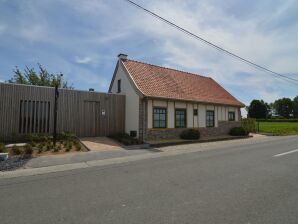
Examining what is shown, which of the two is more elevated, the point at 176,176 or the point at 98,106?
the point at 98,106

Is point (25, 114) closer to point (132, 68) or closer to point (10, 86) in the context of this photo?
point (10, 86)

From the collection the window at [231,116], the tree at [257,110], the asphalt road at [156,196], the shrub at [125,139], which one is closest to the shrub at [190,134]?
the shrub at [125,139]

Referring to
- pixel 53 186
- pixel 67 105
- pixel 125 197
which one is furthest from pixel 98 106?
pixel 125 197

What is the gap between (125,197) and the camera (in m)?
4.91

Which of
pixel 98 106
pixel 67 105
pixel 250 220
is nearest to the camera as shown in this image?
pixel 250 220

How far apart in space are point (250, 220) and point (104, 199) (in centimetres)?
268

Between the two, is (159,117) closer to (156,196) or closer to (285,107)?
(156,196)

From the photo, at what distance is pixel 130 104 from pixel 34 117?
20.9ft

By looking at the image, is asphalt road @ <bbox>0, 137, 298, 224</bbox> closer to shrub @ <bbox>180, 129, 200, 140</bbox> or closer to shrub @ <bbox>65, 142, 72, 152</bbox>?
shrub @ <bbox>65, 142, 72, 152</bbox>

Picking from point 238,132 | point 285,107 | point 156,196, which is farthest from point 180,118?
point 285,107

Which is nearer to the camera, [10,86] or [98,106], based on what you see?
[10,86]

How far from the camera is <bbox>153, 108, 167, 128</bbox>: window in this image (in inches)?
657

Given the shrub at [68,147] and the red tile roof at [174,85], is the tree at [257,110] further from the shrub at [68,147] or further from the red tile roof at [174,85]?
the shrub at [68,147]

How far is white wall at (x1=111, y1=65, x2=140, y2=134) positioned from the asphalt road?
8.98m
